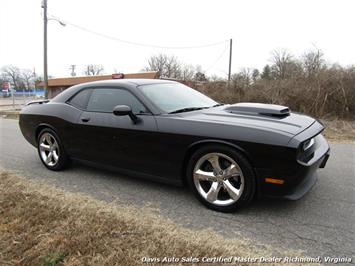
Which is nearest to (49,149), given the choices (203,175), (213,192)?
(203,175)

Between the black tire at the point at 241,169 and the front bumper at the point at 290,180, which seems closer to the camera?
the front bumper at the point at 290,180

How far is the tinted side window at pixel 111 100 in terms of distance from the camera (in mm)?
3734

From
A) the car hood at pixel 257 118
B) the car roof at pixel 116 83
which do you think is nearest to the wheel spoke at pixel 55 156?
the car roof at pixel 116 83

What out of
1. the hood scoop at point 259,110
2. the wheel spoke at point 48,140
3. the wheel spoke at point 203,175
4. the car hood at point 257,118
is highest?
the hood scoop at point 259,110

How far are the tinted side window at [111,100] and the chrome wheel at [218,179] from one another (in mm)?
1035

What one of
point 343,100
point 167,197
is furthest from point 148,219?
point 343,100

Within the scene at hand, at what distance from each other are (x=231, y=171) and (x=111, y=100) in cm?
194

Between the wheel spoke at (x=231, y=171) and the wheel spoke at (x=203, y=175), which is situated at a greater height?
the wheel spoke at (x=231, y=171)

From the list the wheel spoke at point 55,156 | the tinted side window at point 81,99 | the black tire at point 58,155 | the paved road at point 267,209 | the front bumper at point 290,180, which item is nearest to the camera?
the paved road at point 267,209

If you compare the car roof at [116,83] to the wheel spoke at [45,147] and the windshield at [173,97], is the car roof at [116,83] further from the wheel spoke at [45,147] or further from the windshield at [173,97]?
the wheel spoke at [45,147]

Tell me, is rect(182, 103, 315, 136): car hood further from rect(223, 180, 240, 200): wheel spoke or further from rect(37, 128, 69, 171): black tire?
rect(37, 128, 69, 171): black tire

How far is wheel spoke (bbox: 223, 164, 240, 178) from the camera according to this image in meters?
3.01

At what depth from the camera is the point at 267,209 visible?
125 inches

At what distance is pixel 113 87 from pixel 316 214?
2.91 metres
